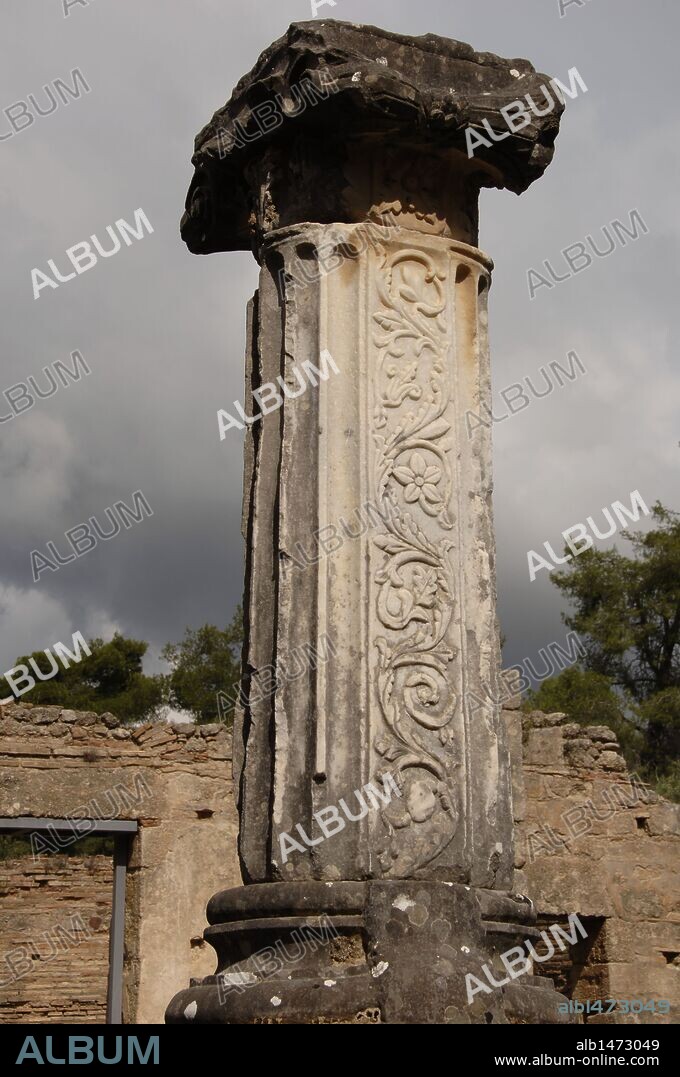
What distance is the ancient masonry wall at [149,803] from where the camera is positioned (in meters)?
9.03

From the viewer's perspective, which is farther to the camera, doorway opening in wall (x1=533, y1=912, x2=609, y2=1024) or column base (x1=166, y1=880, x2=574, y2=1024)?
doorway opening in wall (x1=533, y1=912, x2=609, y2=1024)

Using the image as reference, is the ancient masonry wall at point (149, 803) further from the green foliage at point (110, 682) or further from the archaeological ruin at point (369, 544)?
the green foliage at point (110, 682)

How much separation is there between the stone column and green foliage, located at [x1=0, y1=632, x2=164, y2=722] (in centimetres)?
2156

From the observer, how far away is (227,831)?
963 centimetres

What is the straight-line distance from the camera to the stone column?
3051 mm

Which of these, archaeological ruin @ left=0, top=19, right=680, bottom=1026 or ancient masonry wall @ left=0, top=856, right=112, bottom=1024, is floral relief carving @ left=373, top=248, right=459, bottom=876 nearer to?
archaeological ruin @ left=0, top=19, right=680, bottom=1026

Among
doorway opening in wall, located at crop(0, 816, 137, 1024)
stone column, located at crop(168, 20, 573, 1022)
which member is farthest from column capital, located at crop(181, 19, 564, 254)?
doorway opening in wall, located at crop(0, 816, 137, 1024)

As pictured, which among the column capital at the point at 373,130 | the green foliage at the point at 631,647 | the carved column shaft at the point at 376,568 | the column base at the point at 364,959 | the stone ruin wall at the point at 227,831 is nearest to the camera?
the column base at the point at 364,959

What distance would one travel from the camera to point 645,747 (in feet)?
71.1

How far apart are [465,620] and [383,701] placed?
0.37 meters

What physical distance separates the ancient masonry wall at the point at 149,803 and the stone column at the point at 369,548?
5993 millimetres

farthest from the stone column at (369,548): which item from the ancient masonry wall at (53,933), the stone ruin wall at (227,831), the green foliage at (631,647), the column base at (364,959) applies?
the green foliage at (631,647)
